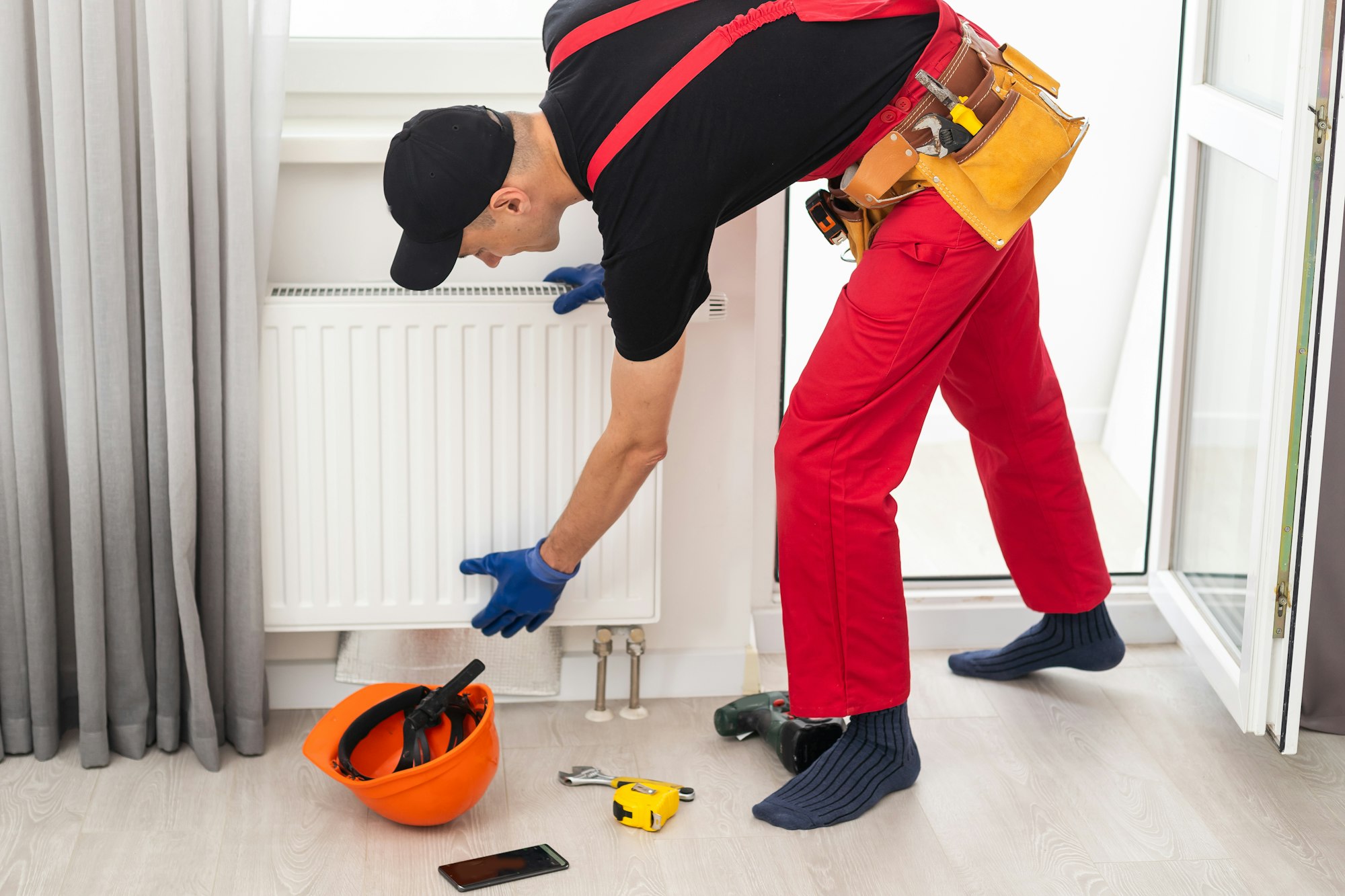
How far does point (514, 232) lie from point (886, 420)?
0.52 m

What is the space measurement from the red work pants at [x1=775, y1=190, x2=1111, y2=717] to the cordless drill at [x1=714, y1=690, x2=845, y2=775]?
0.33 feet

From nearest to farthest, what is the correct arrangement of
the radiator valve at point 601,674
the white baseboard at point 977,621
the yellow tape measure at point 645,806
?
1. the yellow tape measure at point 645,806
2. the radiator valve at point 601,674
3. the white baseboard at point 977,621

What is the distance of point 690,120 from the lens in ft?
4.63

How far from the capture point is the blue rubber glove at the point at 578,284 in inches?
71.1

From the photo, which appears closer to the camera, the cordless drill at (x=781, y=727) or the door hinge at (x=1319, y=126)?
the door hinge at (x=1319, y=126)

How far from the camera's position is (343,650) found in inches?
80.4

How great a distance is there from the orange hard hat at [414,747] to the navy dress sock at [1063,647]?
863 millimetres

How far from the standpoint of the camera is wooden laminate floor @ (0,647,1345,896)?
1633mm

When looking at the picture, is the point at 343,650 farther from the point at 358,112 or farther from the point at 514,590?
the point at 358,112

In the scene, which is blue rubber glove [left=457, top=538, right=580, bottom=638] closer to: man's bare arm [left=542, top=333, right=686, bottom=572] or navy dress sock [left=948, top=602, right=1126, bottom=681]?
man's bare arm [left=542, top=333, right=686, bottom=572]

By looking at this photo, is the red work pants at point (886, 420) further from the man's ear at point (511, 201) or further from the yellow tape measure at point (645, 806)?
the man's ear at point (511, 201)

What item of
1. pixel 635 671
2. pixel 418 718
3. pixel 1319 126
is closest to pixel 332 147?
pixel 418 718

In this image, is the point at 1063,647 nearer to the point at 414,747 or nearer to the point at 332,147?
the point at 414,747

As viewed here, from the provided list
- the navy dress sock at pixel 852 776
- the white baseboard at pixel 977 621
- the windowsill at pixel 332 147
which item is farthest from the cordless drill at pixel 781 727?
the windowsill at pixel 332 147
